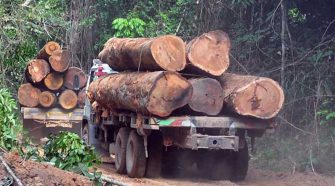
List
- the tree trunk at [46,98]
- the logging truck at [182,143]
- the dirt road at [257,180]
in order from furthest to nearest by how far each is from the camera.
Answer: the tree trunk at [46,98], the dirt road at [257,180], the logging truck at [182,143]

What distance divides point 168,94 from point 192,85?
1.67ft

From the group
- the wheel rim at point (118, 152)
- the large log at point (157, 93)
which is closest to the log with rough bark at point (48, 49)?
the wheel rim at point (118, 152)

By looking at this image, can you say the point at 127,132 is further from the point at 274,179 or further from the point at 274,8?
the point at 274,8

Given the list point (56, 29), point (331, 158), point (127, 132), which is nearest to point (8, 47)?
point (56, 29)

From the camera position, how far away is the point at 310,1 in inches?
714

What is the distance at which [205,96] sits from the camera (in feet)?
41.7

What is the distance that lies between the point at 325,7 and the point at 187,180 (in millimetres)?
6658

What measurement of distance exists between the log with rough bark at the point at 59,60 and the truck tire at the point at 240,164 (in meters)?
8.24

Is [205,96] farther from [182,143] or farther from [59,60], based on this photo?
[59,60]

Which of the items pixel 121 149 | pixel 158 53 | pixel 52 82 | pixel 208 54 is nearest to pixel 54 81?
pixel 52 82

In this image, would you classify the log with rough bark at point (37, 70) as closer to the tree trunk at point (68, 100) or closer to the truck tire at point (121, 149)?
the tree trunk at point (68, 100)

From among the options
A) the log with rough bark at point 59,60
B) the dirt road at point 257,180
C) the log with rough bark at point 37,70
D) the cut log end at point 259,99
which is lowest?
the dirt road at point 257,180

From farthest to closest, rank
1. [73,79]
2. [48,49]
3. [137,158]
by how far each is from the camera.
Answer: [73,79] → [48,49] → [137,158]

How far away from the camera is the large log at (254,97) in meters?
12.6
